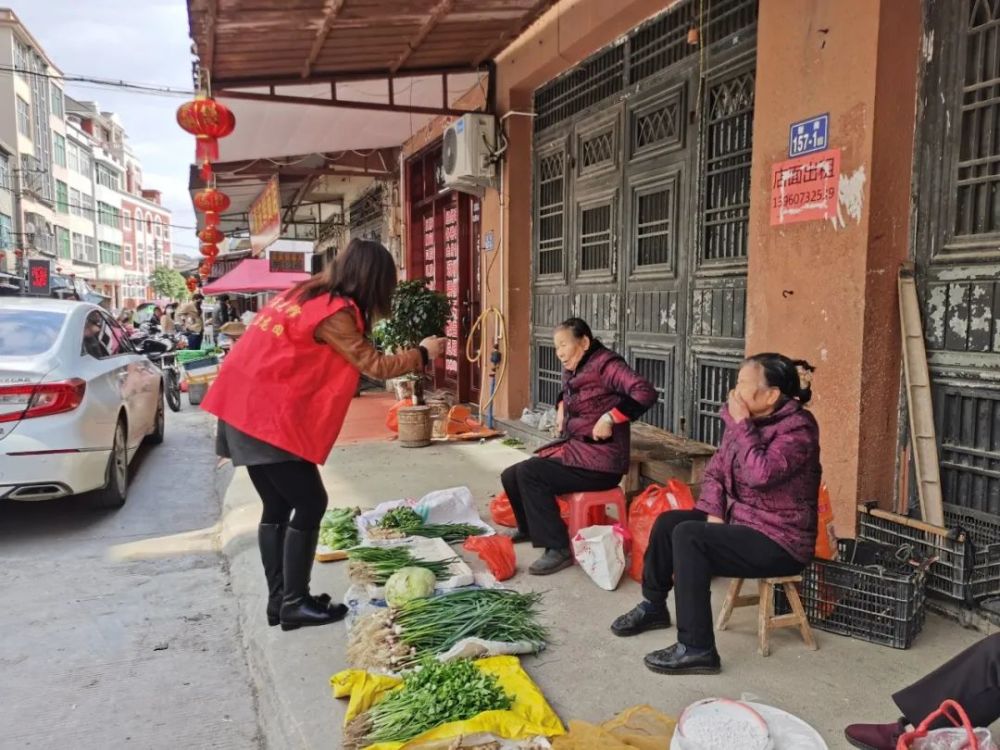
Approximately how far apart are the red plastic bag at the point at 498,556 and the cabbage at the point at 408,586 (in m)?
0.59

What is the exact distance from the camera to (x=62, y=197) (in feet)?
144

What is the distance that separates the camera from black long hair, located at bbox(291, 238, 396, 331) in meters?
3.16

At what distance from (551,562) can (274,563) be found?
143cm

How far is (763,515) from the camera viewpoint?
2.83 meters

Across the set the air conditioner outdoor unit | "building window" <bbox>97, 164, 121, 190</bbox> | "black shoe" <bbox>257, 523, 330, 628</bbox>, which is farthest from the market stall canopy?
"building window" <bbox>97, 164, 121, 190</bbox>

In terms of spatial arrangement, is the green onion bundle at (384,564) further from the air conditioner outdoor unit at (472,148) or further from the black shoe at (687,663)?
the air conditioner outdoor unit at (472,148)

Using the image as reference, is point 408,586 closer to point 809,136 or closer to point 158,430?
point 809,136

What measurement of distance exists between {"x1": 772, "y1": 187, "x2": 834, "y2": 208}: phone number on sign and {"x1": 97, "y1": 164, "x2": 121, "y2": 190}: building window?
59338 millimetres

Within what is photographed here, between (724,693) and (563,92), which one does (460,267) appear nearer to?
(563,92)

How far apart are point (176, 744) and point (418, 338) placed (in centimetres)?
537

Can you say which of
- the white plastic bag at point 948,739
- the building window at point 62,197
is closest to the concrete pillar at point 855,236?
the white plastic bag at point 948,739

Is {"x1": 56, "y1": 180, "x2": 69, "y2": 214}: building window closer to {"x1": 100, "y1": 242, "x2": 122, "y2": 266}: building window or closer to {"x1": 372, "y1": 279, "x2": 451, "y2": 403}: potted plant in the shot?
{"x1": 100, "y1": 242, "x2": 122, "y2": 266}: building window

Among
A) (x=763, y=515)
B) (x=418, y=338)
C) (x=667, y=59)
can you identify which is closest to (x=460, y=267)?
(x=418, y=338)

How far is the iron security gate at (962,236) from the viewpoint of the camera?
126 inches
